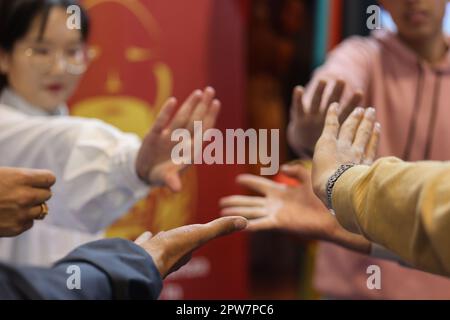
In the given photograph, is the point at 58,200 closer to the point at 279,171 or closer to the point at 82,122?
the point at 82,122

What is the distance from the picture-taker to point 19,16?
3.04 ft

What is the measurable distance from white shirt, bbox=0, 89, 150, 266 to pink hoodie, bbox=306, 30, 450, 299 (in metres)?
0.28

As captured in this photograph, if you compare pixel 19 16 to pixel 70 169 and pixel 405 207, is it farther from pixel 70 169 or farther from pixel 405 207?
pixel 405 207

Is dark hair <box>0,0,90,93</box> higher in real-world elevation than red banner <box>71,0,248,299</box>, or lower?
higher

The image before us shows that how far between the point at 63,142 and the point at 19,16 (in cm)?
17

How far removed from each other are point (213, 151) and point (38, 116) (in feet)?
0.84

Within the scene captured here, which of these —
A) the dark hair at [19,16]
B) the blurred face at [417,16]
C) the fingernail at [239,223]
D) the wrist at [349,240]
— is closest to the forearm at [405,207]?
the fingernail at [239,223]

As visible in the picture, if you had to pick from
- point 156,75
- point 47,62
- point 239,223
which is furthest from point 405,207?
point 156,75

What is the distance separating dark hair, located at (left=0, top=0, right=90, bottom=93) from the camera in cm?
92

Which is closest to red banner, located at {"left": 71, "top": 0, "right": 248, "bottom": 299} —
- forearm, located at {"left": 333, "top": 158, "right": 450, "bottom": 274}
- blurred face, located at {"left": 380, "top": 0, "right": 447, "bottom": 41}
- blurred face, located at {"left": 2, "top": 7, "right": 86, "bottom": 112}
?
blurred face, located at {"left": 2, "top": 7, "right": 86, "bottom": 112}

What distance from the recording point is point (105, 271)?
0.66 m

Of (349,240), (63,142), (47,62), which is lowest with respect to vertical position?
(349,240)

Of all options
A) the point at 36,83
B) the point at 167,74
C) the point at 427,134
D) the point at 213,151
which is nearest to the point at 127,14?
the point at 167,74

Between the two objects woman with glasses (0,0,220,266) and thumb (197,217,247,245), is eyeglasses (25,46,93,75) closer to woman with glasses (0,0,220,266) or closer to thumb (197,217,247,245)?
woman with glasses (0,0,220,266)
